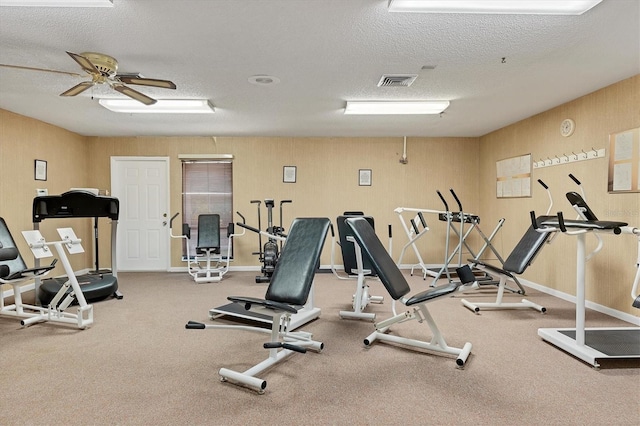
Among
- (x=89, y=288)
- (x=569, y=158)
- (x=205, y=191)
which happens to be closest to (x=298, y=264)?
(x=89, y=288)

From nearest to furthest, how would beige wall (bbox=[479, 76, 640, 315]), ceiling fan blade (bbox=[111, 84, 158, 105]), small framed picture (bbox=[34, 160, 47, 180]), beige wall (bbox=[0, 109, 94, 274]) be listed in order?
ceiling fan blade (bbox=[111, 84, 158, 105]) → beige wall (bbox=[479, 76, 640, 315]) → beige wall (bbox=[0, 109, 94, 274]) → small framed picture (bbox=[34, 160, 47, 180])

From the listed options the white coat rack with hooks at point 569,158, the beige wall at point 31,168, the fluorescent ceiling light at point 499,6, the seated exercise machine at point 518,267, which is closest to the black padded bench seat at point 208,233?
the beige wall at point 31,168

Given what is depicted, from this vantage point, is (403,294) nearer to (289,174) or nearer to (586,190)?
(586,190)

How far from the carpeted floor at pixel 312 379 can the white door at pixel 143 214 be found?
2880mm

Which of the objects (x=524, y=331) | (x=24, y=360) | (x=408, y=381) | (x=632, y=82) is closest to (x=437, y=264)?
(x=524, y=331)

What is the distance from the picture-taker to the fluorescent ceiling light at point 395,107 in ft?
14.2

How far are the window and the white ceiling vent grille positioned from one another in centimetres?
371

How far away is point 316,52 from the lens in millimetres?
2910

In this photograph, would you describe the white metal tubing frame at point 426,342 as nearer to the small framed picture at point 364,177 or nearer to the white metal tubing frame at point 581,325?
the white metal tubing frame at point 581,325

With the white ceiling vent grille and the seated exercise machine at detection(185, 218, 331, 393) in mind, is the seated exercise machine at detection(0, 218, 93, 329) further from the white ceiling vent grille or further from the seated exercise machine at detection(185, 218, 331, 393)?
the white ceiling vent grille

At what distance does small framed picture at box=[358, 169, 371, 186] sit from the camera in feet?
21.5

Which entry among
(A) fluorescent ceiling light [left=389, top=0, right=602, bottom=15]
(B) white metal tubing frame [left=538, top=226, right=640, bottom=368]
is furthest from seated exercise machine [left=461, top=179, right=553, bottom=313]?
(A) fluorescent ceiling light [left=389, top=0, right=602, bottom=15]

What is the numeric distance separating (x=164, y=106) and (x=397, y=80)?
2.83 metres

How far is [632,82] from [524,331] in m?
2.64
